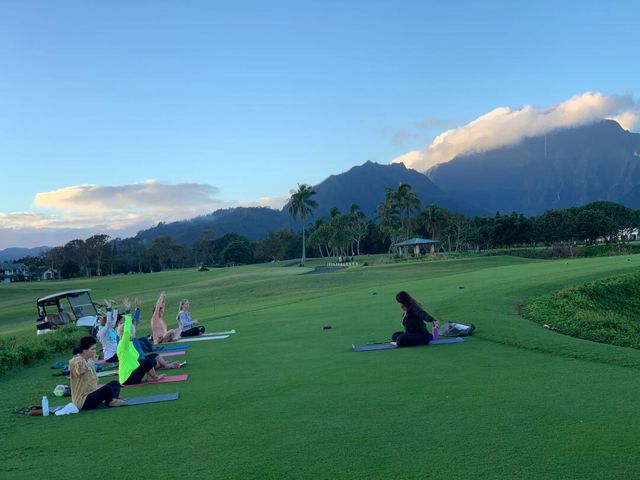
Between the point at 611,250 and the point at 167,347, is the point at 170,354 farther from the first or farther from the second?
the point at 611,250

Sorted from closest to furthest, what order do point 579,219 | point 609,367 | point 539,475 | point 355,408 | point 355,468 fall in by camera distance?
point 539,475, point 355,468, point 355,408, point 609,367, point 579,219

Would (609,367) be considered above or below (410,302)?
below

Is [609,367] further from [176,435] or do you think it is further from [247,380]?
[176,435]

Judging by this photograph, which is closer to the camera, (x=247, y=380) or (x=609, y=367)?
(x=609, y=367)

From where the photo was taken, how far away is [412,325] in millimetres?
12992

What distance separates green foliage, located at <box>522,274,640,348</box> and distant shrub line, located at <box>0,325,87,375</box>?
14.9 m

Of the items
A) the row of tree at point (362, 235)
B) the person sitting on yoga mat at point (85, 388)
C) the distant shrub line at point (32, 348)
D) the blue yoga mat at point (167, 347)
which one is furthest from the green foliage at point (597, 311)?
the row of tree at point (362, 235)

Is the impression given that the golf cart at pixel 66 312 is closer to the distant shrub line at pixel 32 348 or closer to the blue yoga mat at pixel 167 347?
the distant shrub line at pixel 32 348

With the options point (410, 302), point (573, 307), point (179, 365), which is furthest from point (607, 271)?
point (179, 365)

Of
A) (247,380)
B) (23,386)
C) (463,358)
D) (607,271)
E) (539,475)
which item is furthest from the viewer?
(607,271)

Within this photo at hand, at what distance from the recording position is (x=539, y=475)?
493cm

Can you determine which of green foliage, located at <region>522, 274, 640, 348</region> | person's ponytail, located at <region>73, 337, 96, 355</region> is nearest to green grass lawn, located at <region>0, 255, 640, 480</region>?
person's ponytail, located at <region>73, 337, 96, 355</region>

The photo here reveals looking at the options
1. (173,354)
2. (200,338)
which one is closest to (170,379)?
(173,354)

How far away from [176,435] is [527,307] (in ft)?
48.3
